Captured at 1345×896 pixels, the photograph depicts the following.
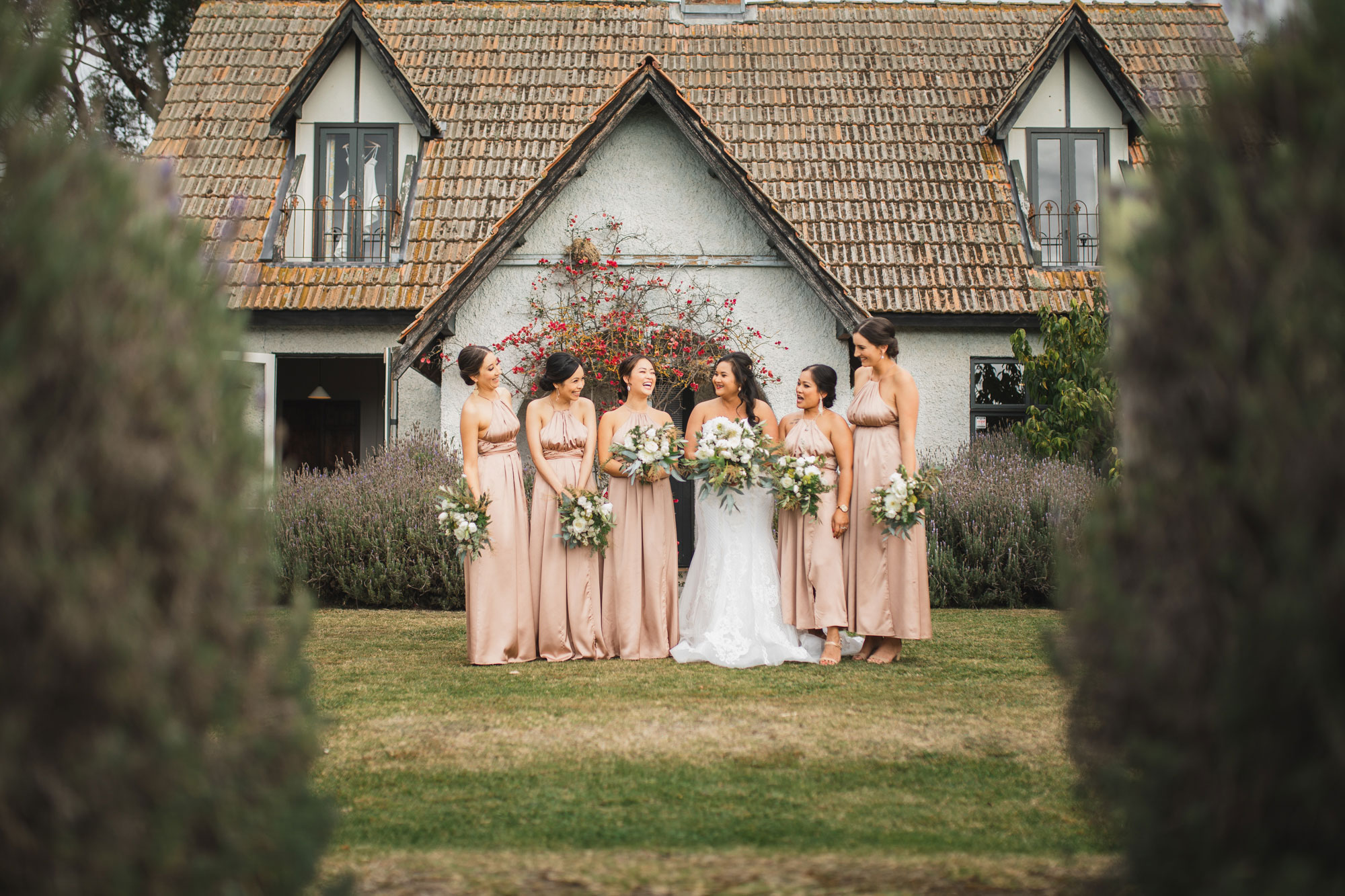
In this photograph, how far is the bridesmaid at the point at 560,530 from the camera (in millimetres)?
7895

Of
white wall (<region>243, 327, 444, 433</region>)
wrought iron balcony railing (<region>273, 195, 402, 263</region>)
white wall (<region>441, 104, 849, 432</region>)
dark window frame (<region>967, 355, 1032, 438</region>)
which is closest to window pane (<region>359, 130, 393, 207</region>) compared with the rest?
wrought iron balcony railing (<region>273, 195, 402, 263</region>)

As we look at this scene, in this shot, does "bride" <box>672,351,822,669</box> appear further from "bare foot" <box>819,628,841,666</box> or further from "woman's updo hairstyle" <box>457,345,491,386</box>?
"woman's updo hairstyle" <box>457,345,491,386</box>

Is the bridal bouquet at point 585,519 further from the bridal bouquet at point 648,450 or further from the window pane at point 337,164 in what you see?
the window pane at point 337,164

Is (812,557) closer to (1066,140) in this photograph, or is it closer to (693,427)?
(693,427)

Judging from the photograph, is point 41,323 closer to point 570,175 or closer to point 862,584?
point 862,584

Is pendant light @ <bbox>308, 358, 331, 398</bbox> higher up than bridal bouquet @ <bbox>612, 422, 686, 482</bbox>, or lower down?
higher up

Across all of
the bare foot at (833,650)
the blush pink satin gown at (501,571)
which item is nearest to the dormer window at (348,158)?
the blush pink satin gown at (501,571)

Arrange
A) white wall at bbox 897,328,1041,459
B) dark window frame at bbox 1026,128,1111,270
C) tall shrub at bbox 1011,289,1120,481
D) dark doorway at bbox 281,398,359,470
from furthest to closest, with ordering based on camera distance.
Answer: dark doorway at bbox 281,398,359,470 → dark window frame at bbox 1026,128,1111,270 → white wall at bbox 897,328,1041,459 → tall shrub at bbox 1011,289,1120,481

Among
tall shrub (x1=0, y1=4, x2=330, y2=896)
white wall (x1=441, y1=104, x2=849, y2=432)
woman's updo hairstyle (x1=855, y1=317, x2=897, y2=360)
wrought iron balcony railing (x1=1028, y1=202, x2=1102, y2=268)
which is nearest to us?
tall shrub (x1=0, y1=4, x2=330, y2=896)

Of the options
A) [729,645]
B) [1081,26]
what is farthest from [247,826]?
[1081,26]

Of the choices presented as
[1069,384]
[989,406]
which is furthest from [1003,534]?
[989,406]

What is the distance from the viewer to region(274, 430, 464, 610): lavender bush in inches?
453

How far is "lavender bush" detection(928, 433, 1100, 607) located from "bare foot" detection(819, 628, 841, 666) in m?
4.16

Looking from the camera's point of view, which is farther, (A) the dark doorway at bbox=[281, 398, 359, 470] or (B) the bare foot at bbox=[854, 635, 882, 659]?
(A) the dark doorway at bbox=[281, 398, 359, 470]
